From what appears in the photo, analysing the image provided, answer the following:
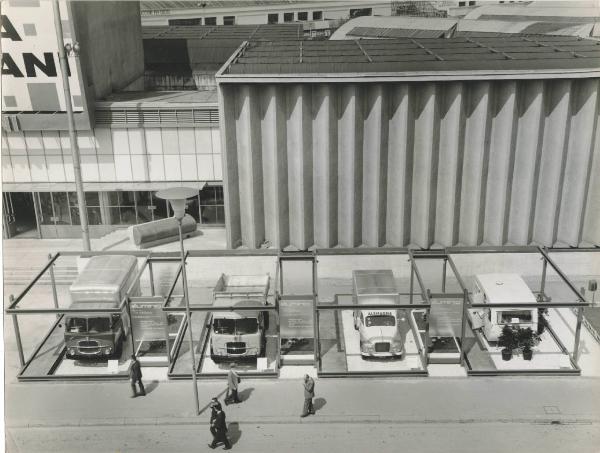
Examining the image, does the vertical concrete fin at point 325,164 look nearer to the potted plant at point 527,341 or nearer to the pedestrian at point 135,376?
the potted plant at point 527,341

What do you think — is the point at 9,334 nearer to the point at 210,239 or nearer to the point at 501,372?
the point at 210,239

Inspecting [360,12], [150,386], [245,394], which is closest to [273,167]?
[245,394]

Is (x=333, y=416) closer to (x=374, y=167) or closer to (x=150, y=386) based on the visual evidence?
(x=150, y=386)

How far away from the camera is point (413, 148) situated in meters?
24.8

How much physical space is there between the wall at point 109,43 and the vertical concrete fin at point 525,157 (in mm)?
18862

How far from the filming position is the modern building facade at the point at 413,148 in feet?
78.2

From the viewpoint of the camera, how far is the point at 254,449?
16.1m

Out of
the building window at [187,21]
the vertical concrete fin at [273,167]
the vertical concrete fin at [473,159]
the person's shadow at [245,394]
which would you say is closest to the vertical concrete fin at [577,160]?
the vertical concrete fin at [473,159]

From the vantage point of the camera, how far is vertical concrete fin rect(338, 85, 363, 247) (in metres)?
24.1

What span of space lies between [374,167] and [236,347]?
9850 mm

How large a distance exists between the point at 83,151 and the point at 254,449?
18.2m

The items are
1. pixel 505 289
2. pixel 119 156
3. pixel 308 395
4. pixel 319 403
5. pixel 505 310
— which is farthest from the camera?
pixel 119 156

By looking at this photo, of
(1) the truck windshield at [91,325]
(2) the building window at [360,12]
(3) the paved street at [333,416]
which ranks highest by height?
(2) the building window at [360,12]

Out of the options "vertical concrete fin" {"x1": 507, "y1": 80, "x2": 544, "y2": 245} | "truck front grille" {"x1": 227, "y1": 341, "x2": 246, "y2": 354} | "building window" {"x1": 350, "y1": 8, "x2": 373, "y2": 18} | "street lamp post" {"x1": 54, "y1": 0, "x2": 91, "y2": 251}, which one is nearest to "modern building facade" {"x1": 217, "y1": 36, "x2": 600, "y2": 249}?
"vertical concrete fin" {"x1": 507, "y1": 80, "x2": 544, "y2": 245}
